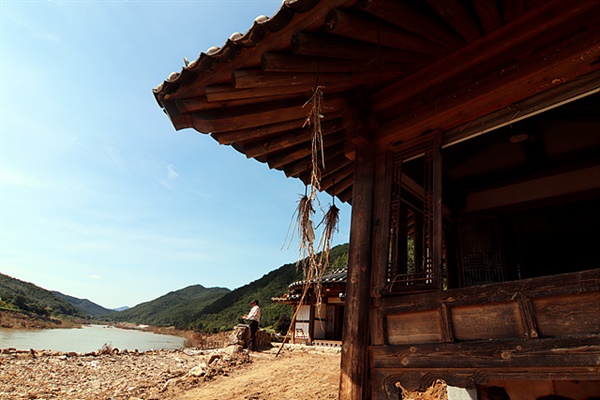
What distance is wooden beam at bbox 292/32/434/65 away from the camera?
2.58 metres

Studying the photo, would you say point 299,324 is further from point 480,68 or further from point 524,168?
point 480,68

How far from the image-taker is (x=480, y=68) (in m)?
2.91

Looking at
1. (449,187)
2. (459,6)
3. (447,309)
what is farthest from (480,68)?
(449,187)

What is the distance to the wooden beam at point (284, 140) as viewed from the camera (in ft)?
12.8

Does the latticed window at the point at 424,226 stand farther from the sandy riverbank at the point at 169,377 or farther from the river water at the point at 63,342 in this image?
the river water at the point at 63,342

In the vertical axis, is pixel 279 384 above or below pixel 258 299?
below

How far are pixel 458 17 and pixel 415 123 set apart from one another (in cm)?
91

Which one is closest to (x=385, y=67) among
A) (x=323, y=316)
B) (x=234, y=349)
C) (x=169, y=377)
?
(x=169, y=377)

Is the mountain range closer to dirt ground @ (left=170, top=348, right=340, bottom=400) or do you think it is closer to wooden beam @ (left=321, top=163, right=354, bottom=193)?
dirt ground @ (left=170, top=348, right=340, bottom=400)

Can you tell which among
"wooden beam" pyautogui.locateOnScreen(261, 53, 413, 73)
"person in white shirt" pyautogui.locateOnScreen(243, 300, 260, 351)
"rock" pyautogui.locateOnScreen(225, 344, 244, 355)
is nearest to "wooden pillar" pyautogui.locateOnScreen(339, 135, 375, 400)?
"wooden beam" pyautogui.locateOnScreen(261, 53, 413, 73)

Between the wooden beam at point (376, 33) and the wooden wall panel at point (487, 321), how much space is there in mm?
2104

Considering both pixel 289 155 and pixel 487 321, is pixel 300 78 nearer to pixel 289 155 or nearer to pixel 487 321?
pixel 289 155

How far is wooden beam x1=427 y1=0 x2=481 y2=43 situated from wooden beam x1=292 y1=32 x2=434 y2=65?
37cm

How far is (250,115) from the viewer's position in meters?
3.43
